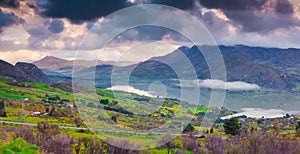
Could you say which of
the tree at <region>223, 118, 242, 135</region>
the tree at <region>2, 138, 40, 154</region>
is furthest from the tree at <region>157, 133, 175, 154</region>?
the tree at <region>2, 138, 40, 154</region>

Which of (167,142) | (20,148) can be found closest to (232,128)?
(167,142)

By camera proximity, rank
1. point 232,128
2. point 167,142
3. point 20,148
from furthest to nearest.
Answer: point 232,128 → point 167,142 → point 20,148

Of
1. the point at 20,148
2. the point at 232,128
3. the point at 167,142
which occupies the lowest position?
the point at 167,142

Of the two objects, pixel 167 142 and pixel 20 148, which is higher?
pixel 20 148

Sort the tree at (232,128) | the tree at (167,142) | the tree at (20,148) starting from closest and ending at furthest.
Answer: the tree at (20,148)
the tree at (167,142)
the tree at (232,128)

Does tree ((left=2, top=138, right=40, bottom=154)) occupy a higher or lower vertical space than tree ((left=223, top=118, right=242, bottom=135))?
higher

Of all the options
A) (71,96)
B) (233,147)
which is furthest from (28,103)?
(233,147)

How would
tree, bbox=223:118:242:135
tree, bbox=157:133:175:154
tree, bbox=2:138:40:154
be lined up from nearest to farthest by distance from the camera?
1. tree, bbox=2:138:40:154
2. tree, bbox=157:133:175:154
3. tree, bbox=223:118:242:135

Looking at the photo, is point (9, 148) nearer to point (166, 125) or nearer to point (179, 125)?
point (166, 125)

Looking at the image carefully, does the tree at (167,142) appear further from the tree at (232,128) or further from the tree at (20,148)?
the tree at (20,148)

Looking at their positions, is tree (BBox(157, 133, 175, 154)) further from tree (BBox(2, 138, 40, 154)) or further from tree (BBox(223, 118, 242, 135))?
tree (BBox(2, 138, 40, 154))

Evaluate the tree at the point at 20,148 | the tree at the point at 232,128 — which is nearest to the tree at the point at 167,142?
the tree at the point at 232,128

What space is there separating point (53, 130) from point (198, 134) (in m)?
26.3

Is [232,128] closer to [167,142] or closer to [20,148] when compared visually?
[167,142]
